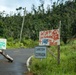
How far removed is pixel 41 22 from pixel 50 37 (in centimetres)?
5724

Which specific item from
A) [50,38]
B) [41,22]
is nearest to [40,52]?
[50,38]

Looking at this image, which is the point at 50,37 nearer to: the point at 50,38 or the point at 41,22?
the point at 50,38

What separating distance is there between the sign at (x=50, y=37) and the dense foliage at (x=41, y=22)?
3653 cm

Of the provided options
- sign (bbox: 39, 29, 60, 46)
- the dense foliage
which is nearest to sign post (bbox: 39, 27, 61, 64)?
sign (bbox: 39, 29, 60, 46)

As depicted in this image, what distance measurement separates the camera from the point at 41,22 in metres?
73.2

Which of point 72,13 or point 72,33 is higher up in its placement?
point 72,13

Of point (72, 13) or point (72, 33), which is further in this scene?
point (72, 13)

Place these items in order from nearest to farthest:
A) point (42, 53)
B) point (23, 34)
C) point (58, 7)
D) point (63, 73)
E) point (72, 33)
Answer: point (63, 73), point (42, 53), point (72, 33), point (23, 34), point (58, 7)

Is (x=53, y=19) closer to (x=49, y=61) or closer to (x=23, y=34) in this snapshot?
(x=23, y=34)

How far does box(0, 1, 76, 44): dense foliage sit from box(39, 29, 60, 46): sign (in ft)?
120

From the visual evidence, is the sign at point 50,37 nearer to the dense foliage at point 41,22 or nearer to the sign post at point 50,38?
the sign post at point 50,38

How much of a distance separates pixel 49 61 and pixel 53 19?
55104 millimetres

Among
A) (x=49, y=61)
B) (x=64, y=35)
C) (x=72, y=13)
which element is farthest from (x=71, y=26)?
(x=49, y=61)

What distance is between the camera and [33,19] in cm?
7900
